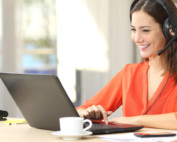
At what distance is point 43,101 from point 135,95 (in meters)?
0.72

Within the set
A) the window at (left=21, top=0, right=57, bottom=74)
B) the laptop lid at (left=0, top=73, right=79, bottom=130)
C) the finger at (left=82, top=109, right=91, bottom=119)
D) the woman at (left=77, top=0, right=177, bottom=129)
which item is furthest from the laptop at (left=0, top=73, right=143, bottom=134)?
the window at (left=21, top=0, right=57, bottom=74)

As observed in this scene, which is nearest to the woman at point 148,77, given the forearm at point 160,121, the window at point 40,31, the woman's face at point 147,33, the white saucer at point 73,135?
the woman's face at point 147,33

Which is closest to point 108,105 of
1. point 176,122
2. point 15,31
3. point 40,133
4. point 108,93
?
point 108,93

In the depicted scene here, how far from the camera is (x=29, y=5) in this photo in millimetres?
5500

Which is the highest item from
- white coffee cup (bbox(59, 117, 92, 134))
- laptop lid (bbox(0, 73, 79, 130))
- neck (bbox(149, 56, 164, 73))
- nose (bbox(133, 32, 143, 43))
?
nose (bbox(133, 32, 143, 43))

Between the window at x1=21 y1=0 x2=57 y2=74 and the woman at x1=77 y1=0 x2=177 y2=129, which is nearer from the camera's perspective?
the woman at x1=77 y1=0 x2=177 y2=129

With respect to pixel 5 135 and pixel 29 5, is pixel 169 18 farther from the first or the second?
pixel 29 5

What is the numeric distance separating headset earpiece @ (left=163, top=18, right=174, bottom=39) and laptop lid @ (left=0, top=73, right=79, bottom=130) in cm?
68

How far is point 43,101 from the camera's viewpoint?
141 cm

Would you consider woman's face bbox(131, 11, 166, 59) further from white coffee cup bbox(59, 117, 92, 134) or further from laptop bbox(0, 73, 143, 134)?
white coffee cup bbox(59, 117, 92, 134)

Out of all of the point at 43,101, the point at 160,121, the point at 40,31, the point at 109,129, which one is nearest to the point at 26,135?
the point at 43,101

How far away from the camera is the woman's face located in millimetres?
1868

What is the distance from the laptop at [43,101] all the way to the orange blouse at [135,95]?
0.43m

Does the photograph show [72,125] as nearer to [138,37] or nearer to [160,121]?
[160,121]
